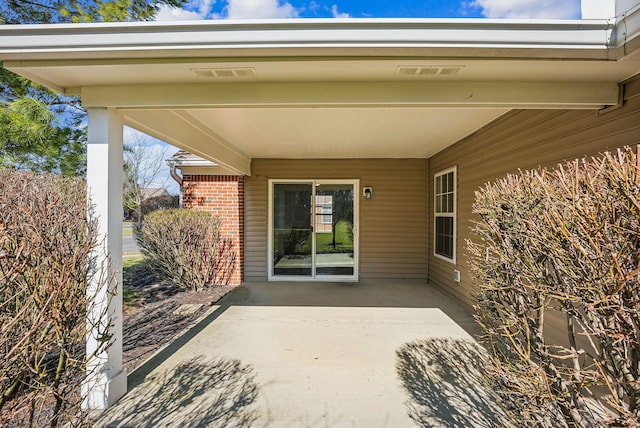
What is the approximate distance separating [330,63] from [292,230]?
5091mm

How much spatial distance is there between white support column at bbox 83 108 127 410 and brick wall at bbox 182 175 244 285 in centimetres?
401

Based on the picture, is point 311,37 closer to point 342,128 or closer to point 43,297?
point 43,297

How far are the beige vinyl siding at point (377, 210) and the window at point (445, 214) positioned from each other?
44 centimetres

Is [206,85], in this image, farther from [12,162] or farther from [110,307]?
[12,162]

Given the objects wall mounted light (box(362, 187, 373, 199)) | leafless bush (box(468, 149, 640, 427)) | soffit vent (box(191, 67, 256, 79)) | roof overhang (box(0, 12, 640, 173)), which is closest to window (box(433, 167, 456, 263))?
wall mounted light (box(362, 187, 373, 199))

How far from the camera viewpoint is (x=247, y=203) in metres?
6.84

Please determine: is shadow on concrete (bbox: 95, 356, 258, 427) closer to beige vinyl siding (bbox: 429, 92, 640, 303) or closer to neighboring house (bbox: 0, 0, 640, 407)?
neighboring house (bbox: 0, 0, 640, 407)

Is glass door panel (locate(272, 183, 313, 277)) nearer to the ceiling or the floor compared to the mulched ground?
nearer to the ceiling

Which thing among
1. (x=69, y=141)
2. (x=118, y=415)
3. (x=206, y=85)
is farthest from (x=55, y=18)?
(x=118, y=415)

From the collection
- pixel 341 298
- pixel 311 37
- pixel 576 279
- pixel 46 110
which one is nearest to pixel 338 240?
pixel 341 298

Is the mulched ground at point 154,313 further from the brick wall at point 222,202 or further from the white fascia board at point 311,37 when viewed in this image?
the white fascia board at point 311,37

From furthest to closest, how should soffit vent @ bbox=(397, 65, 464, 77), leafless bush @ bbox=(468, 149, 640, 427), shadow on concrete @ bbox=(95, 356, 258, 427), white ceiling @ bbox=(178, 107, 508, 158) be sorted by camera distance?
white ceiling @ bbox=(178, 107, 508, 158) < shadow on concrete @ bbox=(95, 356, 258, 427) < soffit vent @ bbox=(397, 65, 464, 77) < leafless bush @ bbox=(468, 149, 640, 427)

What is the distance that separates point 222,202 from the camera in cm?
662

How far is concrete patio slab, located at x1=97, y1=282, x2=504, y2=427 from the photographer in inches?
93.0
